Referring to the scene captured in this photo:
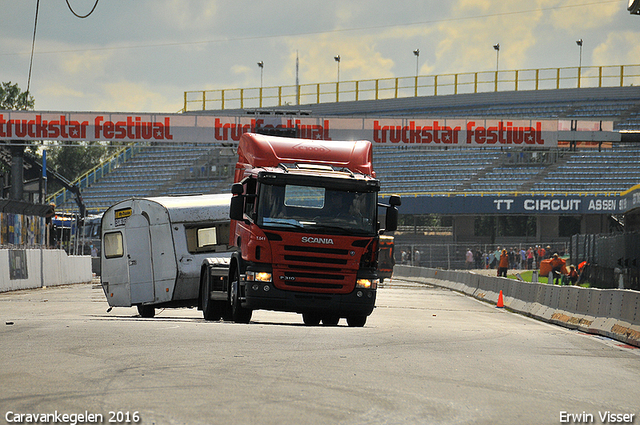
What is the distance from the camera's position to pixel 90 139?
131 ft

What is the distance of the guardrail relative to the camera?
227ft

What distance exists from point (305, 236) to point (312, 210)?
46 centimetres

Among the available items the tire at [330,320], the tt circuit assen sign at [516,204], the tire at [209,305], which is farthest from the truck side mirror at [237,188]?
the tt circuit assen sign at [516,204]

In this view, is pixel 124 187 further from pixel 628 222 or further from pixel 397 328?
pixel 397 328

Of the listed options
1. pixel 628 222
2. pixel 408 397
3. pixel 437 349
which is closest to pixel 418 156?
pixel 628 222

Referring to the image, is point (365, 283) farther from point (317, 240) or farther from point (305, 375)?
point (305, 375)

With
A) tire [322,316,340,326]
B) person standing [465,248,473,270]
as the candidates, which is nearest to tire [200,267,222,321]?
tire [322,316,340,326]

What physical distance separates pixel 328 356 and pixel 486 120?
106ft

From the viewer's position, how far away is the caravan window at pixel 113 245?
19062mm

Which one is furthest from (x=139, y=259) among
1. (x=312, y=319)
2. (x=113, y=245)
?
(x=312, y=319)

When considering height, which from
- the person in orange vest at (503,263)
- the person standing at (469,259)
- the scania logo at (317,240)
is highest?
the scania logo at (317,240)

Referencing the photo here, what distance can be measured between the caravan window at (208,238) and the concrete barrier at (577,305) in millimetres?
7354

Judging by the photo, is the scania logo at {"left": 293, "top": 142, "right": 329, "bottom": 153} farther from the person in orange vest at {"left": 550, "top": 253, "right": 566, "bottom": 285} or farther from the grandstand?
the grandstand

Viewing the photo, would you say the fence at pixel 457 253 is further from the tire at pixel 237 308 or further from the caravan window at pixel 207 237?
the tire at pixel 237 308
